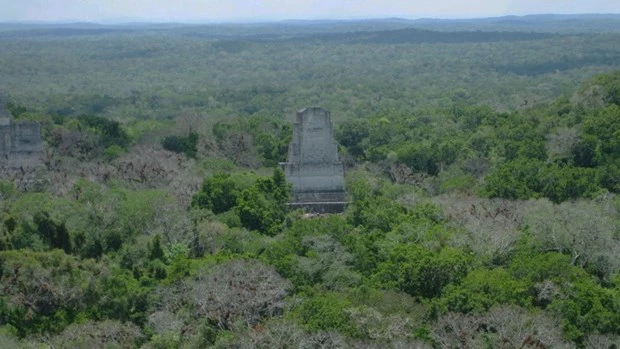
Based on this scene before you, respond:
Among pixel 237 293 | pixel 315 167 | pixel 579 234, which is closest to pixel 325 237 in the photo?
pixel 237 293

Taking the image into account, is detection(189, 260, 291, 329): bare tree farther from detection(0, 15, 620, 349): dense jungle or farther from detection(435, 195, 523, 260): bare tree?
detection(435, 195, 523, 260): bare tree

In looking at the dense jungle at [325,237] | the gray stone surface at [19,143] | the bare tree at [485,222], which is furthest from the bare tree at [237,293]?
the gray stone surface at [19,143]

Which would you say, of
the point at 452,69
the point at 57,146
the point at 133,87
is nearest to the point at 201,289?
the point at 57,146

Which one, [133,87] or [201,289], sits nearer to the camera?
[201,289]

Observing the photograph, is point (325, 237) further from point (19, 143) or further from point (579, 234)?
point (19, 143)

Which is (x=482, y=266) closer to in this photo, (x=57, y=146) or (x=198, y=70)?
(x=57, y=146)

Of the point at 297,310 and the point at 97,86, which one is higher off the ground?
the point at 297,310
